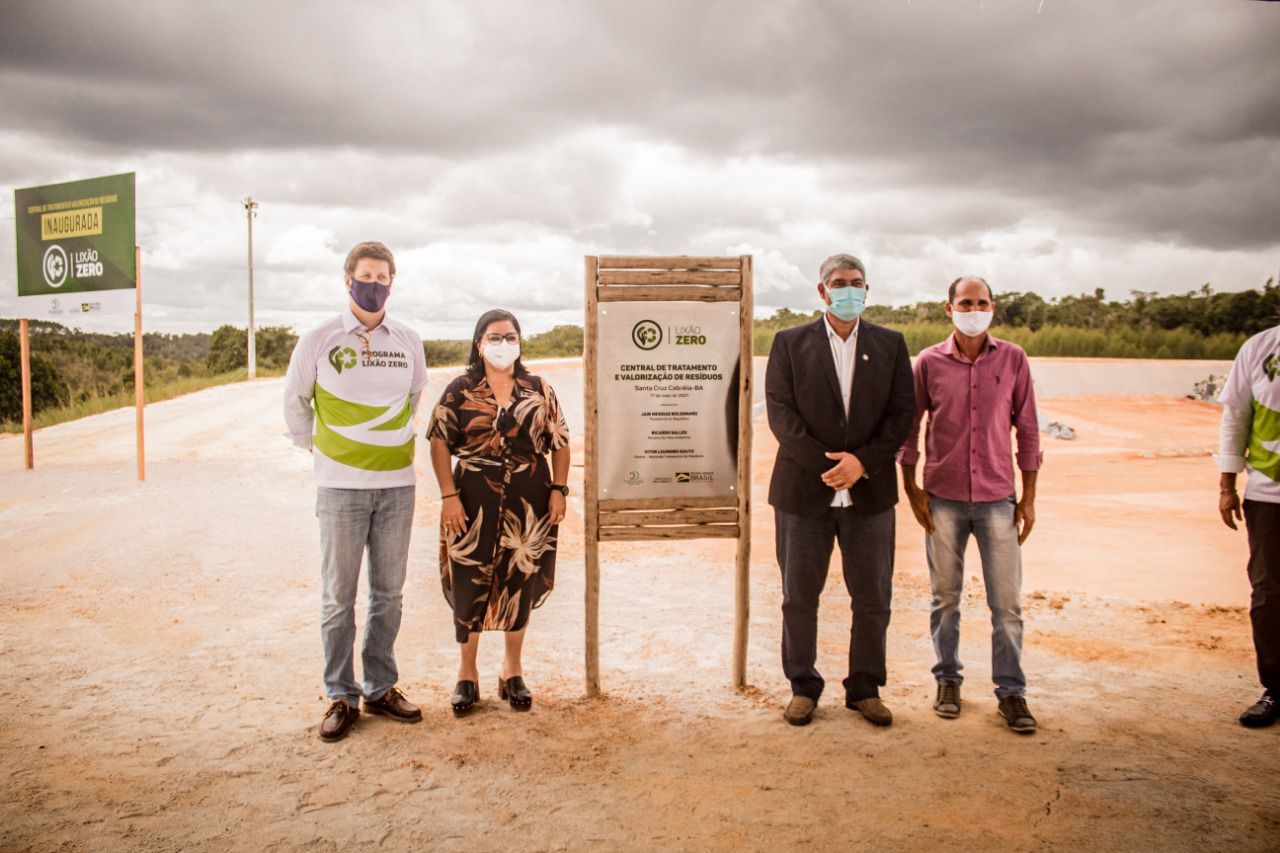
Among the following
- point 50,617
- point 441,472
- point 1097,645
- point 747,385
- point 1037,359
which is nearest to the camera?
point 441,472

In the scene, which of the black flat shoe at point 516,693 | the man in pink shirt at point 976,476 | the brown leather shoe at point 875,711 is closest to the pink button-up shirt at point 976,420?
the man in pink shirt at point 976,476

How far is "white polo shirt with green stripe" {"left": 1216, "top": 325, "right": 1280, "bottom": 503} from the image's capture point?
4.64 meters

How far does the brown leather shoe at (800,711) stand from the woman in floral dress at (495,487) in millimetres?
1401

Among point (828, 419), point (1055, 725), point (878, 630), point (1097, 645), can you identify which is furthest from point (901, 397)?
point (1097, 645)

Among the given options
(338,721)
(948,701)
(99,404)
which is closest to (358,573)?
(338,721)

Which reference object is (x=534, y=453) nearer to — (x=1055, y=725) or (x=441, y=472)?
(x=441, y=472)

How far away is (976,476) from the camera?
15.2 ft

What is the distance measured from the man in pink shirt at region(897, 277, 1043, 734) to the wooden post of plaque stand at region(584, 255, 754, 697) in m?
0.98

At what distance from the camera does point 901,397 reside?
465 cm

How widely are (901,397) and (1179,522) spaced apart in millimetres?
9867

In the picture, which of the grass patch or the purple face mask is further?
the grass patch

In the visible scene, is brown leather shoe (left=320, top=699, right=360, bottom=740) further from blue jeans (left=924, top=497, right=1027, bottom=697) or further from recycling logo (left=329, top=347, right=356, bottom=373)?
blue jeans (left=924, top=497, right=1027, bottom=697)

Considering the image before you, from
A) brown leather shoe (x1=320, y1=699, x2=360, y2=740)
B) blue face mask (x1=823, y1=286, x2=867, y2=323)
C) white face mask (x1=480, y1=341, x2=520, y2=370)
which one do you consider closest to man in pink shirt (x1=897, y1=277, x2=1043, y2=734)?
blue face mask (x1=823, y1=286, x2=867, y2=323)

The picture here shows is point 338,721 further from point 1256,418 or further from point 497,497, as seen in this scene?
point 1256,418
